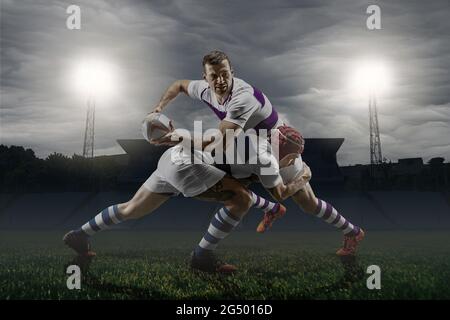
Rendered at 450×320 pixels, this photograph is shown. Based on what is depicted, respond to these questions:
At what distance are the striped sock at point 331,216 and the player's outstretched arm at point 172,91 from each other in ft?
7.66

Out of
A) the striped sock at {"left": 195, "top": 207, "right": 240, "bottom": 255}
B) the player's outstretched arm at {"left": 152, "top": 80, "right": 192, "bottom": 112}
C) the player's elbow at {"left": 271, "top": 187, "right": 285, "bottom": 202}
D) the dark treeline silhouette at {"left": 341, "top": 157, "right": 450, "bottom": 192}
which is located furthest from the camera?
the dark treeline silhouette at {"left": 341, "top": 157, "right": 450, "bottom": 192}

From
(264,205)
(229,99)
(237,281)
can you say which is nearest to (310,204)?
(264,205)

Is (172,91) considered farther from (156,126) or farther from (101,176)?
(101,176)

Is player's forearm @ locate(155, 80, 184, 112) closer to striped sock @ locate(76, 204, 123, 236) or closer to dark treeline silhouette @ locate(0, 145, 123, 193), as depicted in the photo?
striped sock @ locate(76, 204, 123, 236)

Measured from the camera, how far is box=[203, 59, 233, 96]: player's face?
4.94 metres

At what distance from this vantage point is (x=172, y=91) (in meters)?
5.87

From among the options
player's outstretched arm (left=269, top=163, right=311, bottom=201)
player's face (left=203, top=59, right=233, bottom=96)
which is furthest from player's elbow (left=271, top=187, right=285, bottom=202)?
player's face (left=203, top=59, right=233, bottom=96)

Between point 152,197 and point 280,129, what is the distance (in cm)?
170

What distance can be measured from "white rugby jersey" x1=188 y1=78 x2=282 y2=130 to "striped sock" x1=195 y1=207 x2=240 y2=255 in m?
1.13

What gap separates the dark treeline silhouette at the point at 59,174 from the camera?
93.5 ft

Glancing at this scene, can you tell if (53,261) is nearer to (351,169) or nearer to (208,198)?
(208,198)

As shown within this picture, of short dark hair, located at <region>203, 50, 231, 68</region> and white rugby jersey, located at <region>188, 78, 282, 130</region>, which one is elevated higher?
short dark hair, located at <region>203, 50, 231, 68</region>

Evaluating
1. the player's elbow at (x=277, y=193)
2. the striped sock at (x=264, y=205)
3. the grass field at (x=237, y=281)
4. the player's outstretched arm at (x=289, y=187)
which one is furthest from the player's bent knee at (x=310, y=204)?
the player's elbow at (x=277, y=193)

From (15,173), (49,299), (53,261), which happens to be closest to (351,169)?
(15,173)
